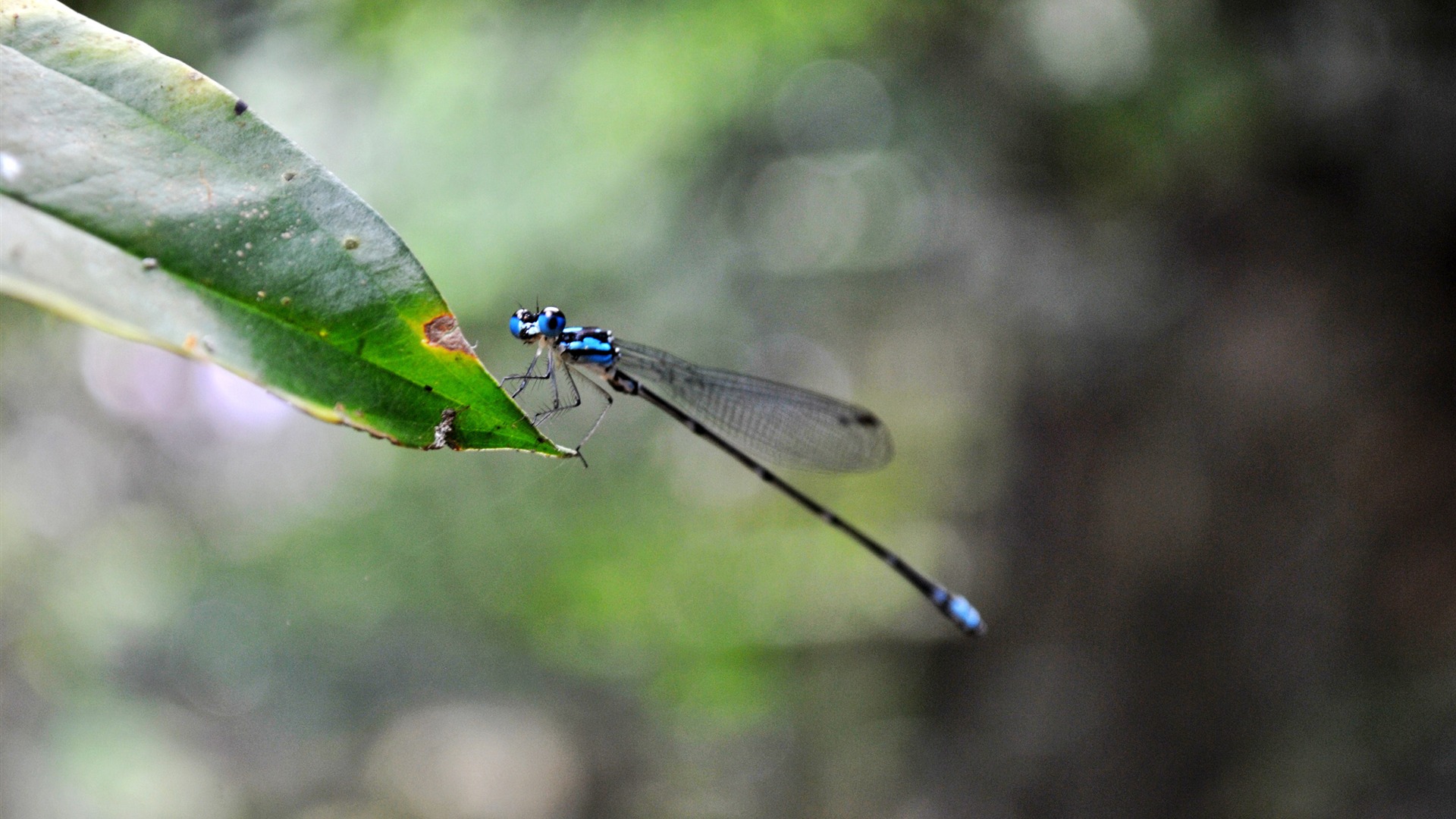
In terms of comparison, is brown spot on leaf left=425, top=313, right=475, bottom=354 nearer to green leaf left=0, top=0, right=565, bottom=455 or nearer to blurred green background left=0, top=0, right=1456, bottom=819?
green leaf left=0, top=0, right=565, bottom=455

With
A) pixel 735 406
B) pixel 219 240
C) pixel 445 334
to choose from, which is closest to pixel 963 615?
pixel 735 406

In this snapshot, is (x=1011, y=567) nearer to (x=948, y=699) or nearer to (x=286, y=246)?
(x=948, y=699)

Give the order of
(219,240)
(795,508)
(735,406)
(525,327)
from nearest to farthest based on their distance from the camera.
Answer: (219,240) → (525,327) → (735,406) → (795,508)

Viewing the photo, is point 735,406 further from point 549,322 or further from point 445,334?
point 445,334

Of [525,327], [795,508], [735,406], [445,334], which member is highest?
[795,508]

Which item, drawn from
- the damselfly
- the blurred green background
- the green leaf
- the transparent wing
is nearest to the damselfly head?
the damselfly

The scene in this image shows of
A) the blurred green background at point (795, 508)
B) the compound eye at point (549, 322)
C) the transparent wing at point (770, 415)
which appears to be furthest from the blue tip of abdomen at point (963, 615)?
the compound eye at point (549, 322)

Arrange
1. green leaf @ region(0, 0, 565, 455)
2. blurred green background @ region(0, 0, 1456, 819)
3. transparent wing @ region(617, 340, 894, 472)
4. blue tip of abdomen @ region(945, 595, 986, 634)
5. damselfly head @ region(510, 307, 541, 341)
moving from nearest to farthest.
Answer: green leaf @ region(0, 0, 565, 455)
damselfly head @ region(510, 307, 541, 341)
transparent wing @ region(617, 340, 894, 472)
blue tip of abdomen @ region(945, 595, 986, 634)
blurred green background @ region(0, 0, 1456, 819)

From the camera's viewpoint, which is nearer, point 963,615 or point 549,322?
point 549,322
